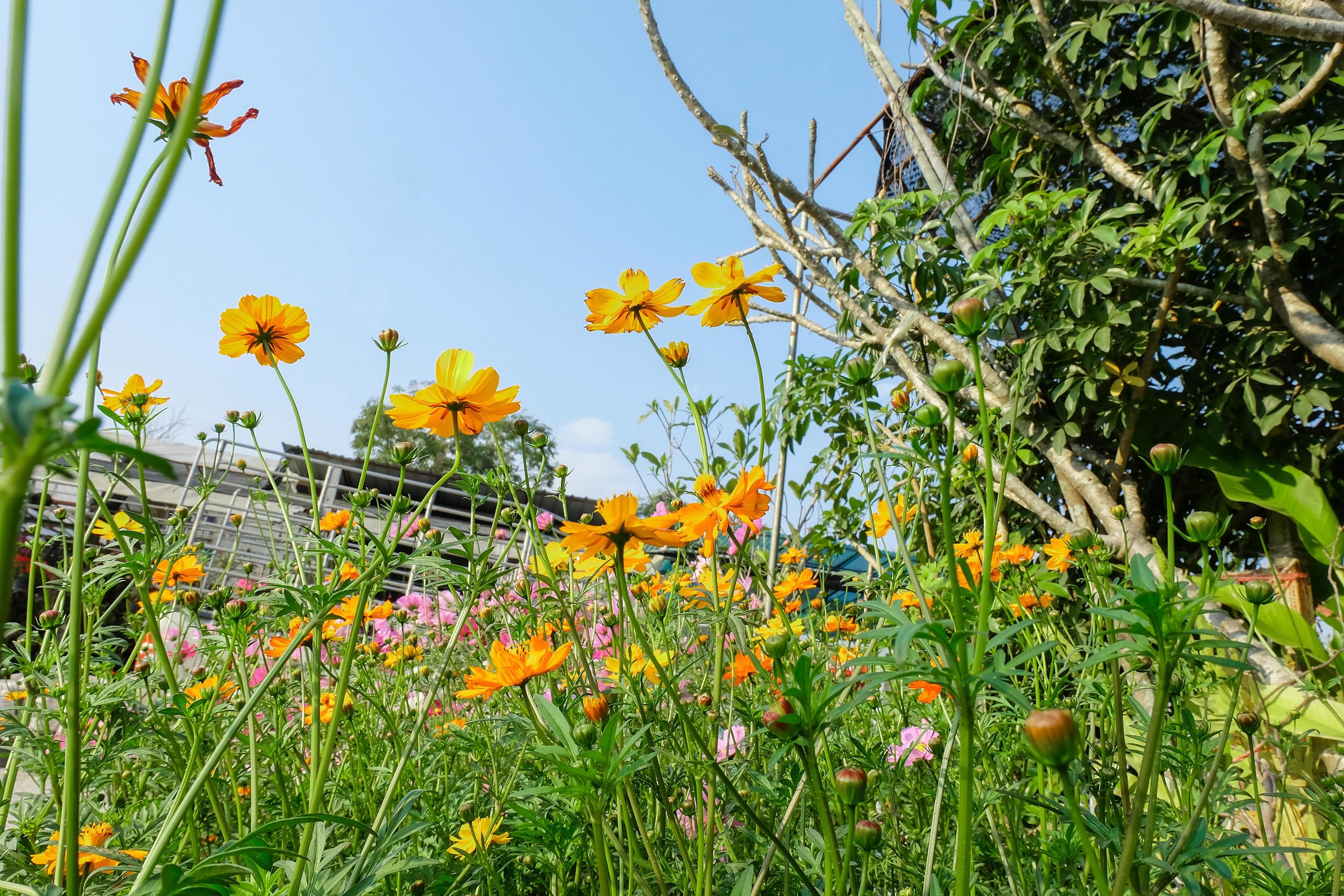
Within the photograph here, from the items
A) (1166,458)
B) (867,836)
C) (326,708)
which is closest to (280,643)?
(326,708)

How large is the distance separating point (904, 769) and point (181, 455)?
6.12 m

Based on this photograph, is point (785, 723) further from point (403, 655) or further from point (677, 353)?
point (403, 655)

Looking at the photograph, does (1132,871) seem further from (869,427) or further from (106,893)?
(106,893)

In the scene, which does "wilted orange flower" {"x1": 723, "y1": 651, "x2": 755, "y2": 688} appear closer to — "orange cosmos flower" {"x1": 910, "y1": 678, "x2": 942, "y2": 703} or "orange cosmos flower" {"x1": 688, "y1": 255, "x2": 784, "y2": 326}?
"orange cosmos flower" {"x1": 910, "y1": 678, "x2": 942, "y2": 703}

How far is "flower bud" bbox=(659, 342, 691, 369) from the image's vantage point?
0.98 meters

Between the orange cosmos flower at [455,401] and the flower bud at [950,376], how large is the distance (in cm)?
47

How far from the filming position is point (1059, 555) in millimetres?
1319

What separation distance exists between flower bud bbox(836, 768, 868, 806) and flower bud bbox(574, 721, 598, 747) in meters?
0.22

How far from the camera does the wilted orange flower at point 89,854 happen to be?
66cm

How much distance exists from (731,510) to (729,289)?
0.32 metres

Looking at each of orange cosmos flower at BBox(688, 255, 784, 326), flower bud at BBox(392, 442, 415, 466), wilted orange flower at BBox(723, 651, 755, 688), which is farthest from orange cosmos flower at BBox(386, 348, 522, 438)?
wilted orange flower at BBox(723, 651, 755, 688)

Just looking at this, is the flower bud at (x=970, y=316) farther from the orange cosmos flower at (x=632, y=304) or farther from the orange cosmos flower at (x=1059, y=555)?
the orange cosmos flower at (x=1059, y=555)

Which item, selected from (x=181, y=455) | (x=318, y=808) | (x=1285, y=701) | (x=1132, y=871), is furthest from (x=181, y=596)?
(x=181, y=455)

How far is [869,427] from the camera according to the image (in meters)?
0.67
